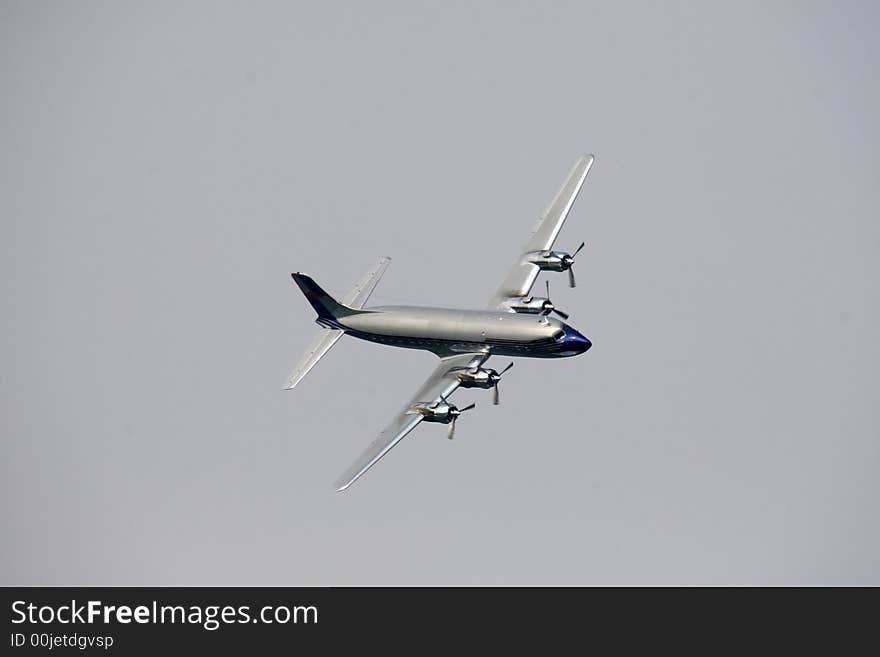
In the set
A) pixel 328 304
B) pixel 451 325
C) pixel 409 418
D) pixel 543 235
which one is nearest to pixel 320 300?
pixel 328 304

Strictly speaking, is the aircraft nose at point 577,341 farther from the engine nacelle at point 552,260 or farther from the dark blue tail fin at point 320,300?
the dark blue tail fin at point 320,300

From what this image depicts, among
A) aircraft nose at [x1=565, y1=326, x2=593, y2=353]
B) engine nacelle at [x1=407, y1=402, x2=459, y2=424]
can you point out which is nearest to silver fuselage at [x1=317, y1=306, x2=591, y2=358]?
aircraft nose at [x1=565, y1=326, x2=593, y2=353]

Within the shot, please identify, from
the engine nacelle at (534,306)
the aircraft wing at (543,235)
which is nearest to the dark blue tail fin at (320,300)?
the aircraft wing at (543,235)

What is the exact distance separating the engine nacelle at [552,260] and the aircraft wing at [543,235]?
42cm

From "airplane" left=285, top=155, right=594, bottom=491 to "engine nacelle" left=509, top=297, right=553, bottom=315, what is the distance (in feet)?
0.24

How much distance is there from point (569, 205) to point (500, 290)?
29.0ft

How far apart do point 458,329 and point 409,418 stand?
8.52 metres

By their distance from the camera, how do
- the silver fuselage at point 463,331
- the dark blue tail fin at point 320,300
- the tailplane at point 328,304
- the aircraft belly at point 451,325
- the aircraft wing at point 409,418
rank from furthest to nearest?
the dark blue tail fin at point 320,300 < the tailplane at point 328,304 < the aircraft belly at point 451,325 < the silver fuselage at point 463,331 < the aircraft wing at point 409,418

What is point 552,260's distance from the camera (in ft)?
516

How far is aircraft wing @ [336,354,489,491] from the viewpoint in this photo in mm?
143625

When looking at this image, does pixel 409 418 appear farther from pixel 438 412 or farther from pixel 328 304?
pixel 328 304

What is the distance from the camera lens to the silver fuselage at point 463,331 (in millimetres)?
150125

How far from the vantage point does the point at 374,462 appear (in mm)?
144250
